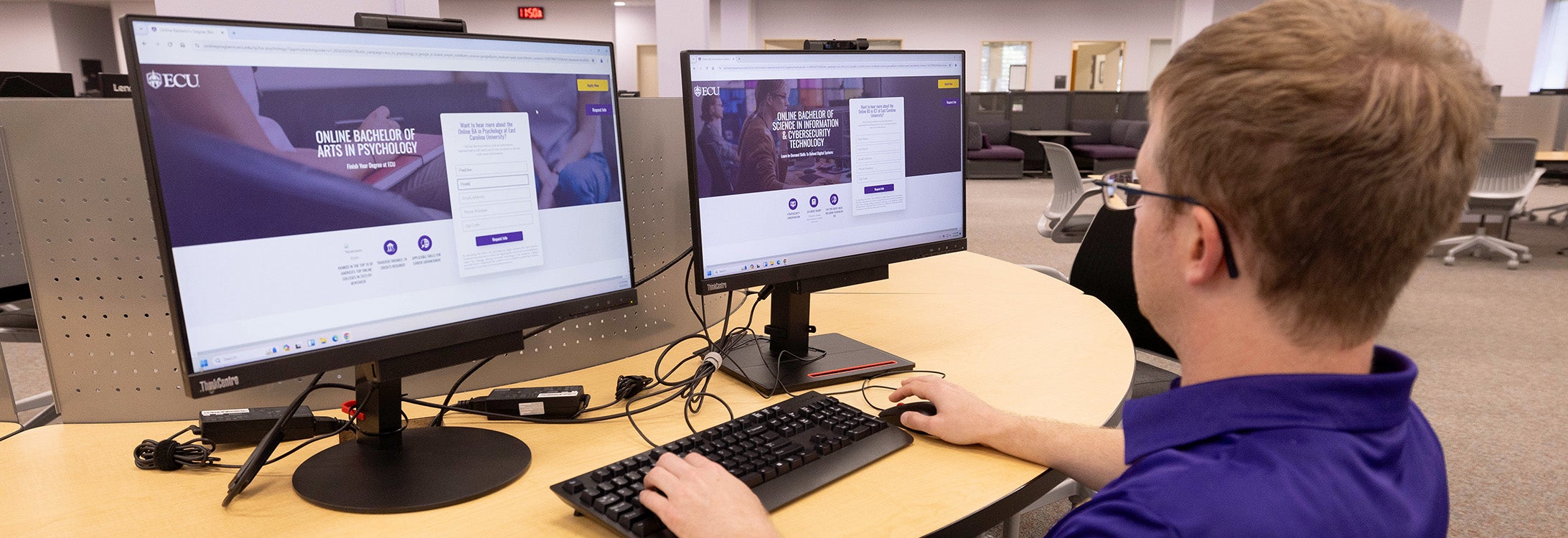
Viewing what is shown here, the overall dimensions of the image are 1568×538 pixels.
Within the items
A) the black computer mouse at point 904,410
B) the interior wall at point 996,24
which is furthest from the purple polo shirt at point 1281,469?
the interior wall at point 996,24

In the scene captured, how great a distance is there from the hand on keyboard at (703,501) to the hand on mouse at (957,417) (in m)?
0.30

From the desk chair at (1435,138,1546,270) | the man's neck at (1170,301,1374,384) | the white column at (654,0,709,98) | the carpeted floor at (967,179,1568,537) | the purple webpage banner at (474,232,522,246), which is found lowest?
the carpeted floor at (967,179,1568,537)

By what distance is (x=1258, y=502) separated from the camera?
62cm

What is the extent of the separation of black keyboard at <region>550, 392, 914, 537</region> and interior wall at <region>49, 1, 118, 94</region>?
16.1 m

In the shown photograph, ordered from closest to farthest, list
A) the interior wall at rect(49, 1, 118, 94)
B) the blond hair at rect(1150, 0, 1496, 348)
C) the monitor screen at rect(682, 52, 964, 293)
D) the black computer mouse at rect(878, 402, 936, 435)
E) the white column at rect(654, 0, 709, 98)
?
the blond hair at rect(1150, 0, 1496, 348)
the black computer mouse at rect(878, 402, 936, 435)
the monitor screen at rect(682, 52, 964, 293)
the white column at rect(654, 0, 709, 98)
the interior wall at rect(49, 1, 118, 94)

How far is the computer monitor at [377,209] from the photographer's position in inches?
31.9

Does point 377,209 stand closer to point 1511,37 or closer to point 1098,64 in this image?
point 1511,37

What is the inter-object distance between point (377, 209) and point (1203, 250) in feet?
2.66

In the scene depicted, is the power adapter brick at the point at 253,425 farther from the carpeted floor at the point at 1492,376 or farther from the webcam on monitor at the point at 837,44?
the carpeted floor at the point at 1492,376

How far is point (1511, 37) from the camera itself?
7328mm

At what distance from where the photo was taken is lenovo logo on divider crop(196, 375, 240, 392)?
2.71 ft

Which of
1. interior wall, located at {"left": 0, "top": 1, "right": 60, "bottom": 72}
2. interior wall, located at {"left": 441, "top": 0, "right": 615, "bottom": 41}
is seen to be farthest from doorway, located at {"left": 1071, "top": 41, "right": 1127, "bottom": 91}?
interior wall, located at {"left": 0, "top": 1, "right": 60, "bottom": 72}

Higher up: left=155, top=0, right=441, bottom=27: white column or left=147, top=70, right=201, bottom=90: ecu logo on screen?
left=155, top=0, right=441, bottom=27: white column

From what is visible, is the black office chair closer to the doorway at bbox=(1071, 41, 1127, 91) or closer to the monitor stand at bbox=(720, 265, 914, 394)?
the monitor stand at bbox=(720, 265, 914, 394)
